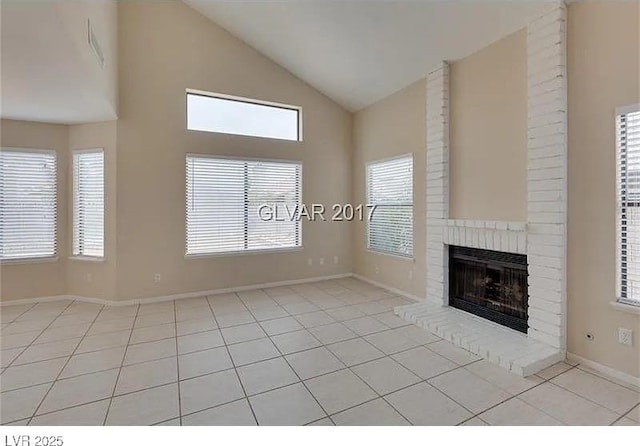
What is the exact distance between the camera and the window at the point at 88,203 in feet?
14.6

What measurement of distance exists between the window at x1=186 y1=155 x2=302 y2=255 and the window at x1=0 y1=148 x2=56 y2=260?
1.95 meters

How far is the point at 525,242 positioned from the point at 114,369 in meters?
3.99

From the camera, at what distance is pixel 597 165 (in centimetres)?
255

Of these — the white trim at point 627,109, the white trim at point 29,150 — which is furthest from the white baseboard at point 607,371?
the white trim at point 29,150

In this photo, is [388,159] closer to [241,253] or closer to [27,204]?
[241,253]

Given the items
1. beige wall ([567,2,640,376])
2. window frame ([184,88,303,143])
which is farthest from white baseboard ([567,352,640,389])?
window frame ([184,88,303,143])

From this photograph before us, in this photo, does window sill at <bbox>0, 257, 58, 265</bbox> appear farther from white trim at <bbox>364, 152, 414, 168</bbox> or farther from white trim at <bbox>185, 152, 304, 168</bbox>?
white trim at <bbox>364, 152, 414, 168</bbox>

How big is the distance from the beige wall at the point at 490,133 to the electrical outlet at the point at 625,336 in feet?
3.92

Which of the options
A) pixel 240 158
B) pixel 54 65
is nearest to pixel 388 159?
pixel 240 158

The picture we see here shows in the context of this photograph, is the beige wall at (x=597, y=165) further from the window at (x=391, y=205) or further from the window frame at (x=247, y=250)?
the window frame at (x=247, y=250)

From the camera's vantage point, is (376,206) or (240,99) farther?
(376,206)

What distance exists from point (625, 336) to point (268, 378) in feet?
9.38
